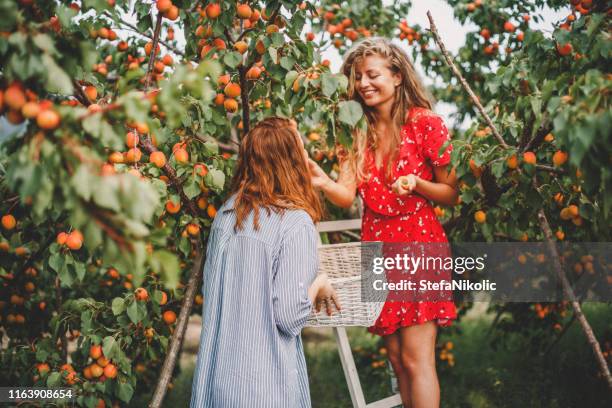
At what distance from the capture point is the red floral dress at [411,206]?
2.31 m

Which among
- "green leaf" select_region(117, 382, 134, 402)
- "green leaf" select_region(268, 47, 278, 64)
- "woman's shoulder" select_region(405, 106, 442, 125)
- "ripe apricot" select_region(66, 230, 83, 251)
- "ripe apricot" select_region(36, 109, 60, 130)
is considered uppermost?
"green leaf" select_region(268, 47, 278, 64)

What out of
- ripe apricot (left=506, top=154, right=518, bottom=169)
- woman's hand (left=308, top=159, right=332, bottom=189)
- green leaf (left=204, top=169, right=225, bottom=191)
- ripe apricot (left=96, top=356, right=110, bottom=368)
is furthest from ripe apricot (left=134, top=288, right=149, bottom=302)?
ripe apricot (left=506, top=154, right=518, bottom=169)

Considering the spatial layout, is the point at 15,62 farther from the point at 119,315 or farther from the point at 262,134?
the point at 119,315

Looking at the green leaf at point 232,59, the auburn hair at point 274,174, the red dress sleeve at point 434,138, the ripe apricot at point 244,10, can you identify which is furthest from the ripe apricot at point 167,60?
the red dress sleeve at point 434,138

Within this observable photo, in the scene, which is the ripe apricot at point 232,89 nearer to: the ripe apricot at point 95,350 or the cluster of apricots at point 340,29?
the ripe apricot at point 95,350

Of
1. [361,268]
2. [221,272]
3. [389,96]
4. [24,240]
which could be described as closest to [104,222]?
[221,272]

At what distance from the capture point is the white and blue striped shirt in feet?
6.31

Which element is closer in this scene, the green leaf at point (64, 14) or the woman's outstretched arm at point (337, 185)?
the green leaf at point (64, 14)

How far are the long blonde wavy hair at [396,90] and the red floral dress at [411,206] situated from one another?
0.05m

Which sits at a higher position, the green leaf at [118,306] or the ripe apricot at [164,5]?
the ripe apricot at [164,5]

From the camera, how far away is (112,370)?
241 cm

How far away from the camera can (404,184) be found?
7.17ft

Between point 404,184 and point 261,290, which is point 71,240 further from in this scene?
point 404,184

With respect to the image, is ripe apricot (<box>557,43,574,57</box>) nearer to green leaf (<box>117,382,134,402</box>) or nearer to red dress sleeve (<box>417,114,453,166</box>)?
red dress sleeve (<box>417,114,453,166</box>)
